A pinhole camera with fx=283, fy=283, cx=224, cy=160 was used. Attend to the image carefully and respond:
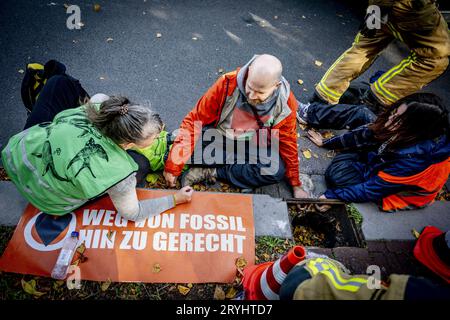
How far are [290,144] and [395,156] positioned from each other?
103cm

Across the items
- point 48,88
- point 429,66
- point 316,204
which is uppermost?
point 429,66

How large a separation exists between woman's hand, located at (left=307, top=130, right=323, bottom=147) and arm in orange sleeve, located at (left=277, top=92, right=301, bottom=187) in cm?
90

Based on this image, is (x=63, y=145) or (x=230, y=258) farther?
(x=230, y=258)

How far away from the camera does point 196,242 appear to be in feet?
8.96

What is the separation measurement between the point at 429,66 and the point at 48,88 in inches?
173

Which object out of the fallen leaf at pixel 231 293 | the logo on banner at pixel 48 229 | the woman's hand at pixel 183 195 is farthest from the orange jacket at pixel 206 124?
the fallen leaf at pixel 231 293

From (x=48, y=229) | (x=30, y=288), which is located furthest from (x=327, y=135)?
(x=30, y=288)

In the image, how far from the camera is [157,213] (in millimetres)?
2752

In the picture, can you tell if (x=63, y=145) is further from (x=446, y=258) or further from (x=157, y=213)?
(x=446, y=258)

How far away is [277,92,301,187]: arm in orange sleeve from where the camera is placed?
2908 mm

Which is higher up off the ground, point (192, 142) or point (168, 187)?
point (192, 142)

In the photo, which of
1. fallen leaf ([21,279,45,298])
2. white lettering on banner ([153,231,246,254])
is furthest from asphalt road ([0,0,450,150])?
fallen leaf ([21,279,45,298])

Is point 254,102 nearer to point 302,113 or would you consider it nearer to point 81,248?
point 302,113
